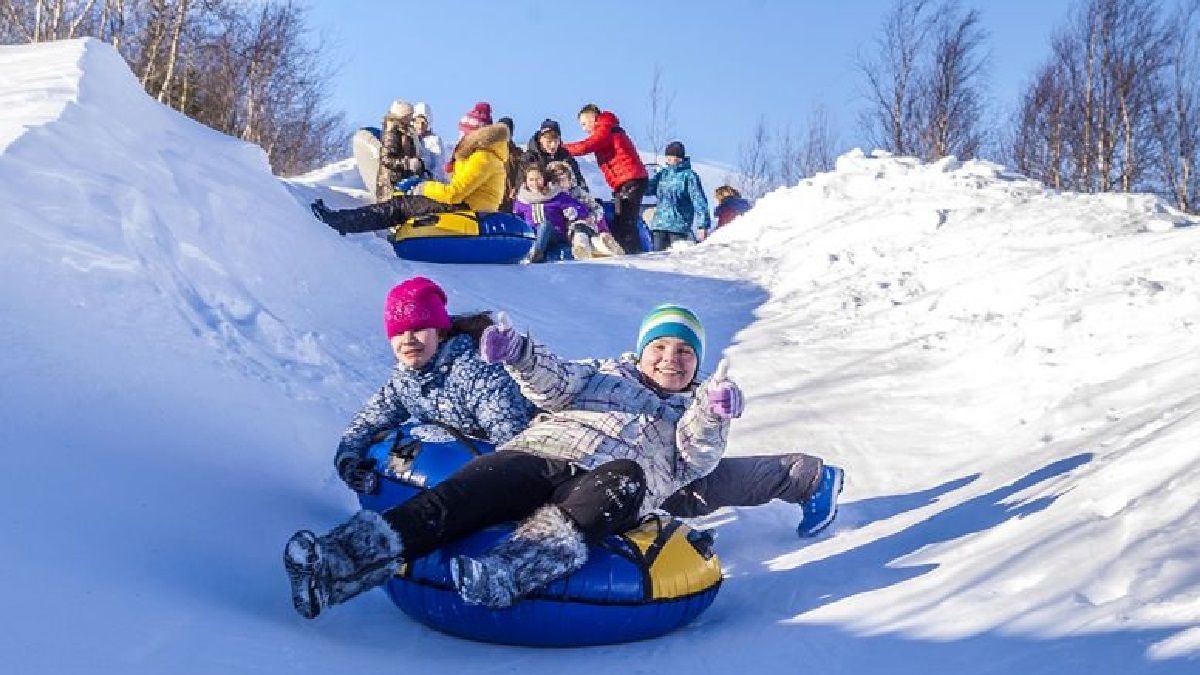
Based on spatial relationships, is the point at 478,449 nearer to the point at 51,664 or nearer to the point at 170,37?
the point at 51,664

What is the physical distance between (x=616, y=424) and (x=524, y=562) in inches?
27.9

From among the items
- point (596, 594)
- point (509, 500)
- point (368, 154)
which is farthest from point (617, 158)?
point (596, 594)

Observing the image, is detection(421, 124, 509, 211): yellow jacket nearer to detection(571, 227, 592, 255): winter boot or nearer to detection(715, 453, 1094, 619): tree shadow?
detection(571, 227, 592, 255): winter boot

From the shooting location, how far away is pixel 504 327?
9.80ft

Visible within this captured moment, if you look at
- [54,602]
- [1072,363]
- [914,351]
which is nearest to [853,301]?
[914,351]

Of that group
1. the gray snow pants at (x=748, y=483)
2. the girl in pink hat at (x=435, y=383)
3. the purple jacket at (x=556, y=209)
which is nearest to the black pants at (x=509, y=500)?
the girl in pink hat at (x=435, y=383)

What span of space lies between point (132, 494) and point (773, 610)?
1702mm

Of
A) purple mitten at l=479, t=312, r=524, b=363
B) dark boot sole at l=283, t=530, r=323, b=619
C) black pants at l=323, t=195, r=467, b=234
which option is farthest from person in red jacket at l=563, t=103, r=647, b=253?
dark boot sole at l=283, t=530, r=323, b=619

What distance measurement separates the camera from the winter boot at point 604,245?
991 cm

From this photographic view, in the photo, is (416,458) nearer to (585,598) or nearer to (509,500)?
(509,500)

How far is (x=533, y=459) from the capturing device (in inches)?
117

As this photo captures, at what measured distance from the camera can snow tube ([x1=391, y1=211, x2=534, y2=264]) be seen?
25.1 feet

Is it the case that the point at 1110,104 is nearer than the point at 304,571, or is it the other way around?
the point at 304,571

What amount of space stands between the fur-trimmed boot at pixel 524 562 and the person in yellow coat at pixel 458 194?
529 centimetres
